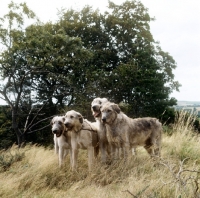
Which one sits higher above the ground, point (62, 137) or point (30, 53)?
point (30, 53)

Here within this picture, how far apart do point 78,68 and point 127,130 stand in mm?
13525

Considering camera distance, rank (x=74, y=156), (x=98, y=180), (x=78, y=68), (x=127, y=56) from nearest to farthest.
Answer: (x=98, y=180), (x=74, y=156), (x=78, y=68), (x=127, y=56)

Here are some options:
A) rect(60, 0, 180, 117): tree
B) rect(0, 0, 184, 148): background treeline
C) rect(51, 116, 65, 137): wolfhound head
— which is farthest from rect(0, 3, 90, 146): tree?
rect(51, 116, 65, 137): wolfhound head

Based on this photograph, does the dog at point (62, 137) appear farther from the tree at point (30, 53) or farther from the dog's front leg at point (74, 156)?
the tree at point (30, 53)

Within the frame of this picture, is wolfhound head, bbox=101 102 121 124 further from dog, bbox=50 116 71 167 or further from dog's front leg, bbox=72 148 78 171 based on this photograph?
dog, bbox=50 116 71 167

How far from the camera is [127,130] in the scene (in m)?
6.52

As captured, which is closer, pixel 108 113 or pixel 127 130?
pixel 108 113

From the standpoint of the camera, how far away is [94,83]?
19.4 m

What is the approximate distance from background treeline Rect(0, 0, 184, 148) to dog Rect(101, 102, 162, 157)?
26.5 ft

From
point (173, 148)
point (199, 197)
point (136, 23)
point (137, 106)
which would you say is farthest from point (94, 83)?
point (199, 197)

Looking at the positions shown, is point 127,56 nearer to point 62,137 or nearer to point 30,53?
point 30,53

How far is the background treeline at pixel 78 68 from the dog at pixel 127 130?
26.5ft

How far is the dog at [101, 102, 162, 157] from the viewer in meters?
6.26

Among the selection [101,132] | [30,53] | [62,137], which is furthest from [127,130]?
[30,53]
